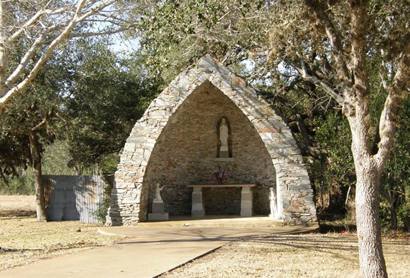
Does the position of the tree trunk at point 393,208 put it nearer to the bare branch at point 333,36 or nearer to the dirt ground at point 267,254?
the dirt ground at point 267,254

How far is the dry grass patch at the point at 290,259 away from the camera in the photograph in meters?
7.76

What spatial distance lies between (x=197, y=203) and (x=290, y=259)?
7.09 meters

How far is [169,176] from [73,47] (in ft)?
20.2

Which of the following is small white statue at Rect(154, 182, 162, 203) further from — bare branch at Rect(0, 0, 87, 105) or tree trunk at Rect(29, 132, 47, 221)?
tree trunk at Rect(29, 132, 47, 221)

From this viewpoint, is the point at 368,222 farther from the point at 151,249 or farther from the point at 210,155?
the point at 210,155

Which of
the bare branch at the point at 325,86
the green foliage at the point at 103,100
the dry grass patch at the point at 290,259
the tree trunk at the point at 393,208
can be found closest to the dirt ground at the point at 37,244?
the dry grass patch at the point at 290,259

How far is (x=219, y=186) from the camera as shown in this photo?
51.7 feet

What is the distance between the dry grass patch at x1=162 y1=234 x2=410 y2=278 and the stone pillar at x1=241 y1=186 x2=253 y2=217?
12.0ft

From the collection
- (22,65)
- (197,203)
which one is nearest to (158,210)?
(197,203)

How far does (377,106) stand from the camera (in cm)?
1275

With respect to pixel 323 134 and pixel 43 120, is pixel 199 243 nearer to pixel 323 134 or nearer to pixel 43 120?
pixel 323 134

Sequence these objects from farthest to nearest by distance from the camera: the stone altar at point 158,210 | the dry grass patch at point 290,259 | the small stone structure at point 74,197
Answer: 1. the small stone structure at point 74,197
2. the stone altar at point 158,210
3. the dry grass patch at point 290,259

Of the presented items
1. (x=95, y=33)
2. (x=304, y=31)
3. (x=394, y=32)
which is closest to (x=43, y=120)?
(x=95, y=33)

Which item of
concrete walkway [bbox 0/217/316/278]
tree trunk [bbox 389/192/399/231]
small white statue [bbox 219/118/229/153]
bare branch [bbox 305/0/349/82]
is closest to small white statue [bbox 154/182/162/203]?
concrete walkway [bbox 0/217/316/278]
